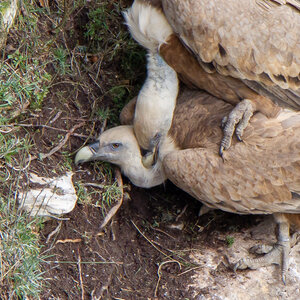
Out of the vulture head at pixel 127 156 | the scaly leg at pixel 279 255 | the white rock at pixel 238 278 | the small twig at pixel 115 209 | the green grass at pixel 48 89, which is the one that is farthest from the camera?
the vulture head at pixel 127 156

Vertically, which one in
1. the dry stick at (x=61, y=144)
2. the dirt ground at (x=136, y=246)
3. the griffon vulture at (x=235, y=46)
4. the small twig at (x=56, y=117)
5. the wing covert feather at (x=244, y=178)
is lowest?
the dirt ground at (x=136, y=246)

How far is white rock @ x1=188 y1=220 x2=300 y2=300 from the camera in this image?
4336mm

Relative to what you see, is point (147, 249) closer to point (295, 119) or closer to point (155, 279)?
point (155, 279)

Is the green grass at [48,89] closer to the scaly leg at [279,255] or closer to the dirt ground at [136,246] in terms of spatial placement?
the dirt ground at [136,246]

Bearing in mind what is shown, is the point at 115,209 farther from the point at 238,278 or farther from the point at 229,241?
Result: the point at 238,278

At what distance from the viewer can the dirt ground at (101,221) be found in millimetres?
4105

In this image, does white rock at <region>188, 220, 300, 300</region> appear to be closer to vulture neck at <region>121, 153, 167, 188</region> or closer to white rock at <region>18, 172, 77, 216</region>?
vulture neck at <region>121, 153, 167, 188</region>

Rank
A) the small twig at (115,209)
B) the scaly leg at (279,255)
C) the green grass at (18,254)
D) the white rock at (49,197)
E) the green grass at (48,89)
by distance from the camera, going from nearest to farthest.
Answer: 1. the green grass at (18,254)
2. the green grass at (48,89)
3. the white rock at (49,197)
4. the small twig at (115,209)
5. the scaly leg at (279,255)

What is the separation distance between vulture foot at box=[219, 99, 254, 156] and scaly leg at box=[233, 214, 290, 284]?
827mm

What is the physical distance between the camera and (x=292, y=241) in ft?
15.8

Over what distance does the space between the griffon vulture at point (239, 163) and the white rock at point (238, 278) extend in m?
0.09

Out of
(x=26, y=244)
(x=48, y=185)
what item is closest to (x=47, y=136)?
(x=48, y=185)

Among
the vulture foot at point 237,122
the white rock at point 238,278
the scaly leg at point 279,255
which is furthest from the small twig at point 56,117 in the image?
the scaly leg at point 279,255

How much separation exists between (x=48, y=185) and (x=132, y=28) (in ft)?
4.92
